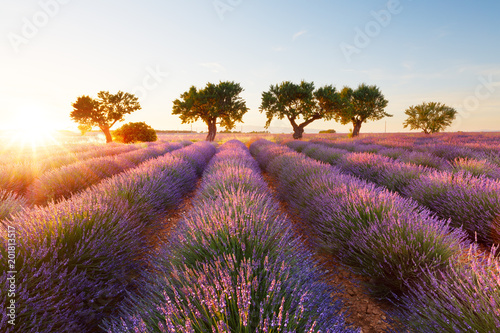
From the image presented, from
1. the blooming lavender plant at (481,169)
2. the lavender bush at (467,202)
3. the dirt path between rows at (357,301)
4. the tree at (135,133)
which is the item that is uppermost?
the tree at (135,133)

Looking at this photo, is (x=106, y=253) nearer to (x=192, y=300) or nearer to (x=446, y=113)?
(x=192, y=300)

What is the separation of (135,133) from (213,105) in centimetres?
925

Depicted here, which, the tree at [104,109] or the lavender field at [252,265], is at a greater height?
the tree at [104,109]

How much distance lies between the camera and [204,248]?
1.71 m

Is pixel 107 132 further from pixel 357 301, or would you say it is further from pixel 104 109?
pixel 357 301

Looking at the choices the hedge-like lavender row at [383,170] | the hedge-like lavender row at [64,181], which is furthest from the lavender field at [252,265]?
the hedge-like lavender row at [64,181]

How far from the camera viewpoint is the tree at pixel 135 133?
2334 centimetres

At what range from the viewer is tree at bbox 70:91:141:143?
25.9 meters

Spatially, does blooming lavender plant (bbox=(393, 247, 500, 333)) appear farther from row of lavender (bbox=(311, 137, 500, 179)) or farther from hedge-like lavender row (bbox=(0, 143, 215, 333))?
row of lavender (bbox=(311, 137, 500, 179))

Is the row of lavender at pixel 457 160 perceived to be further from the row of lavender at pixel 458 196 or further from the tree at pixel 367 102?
the tree at pixel 367 102

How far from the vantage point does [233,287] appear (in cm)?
124

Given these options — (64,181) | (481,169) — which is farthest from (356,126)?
(64,181)

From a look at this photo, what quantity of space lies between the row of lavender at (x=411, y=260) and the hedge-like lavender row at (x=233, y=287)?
64 centimetres

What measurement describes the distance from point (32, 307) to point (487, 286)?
2.78m
